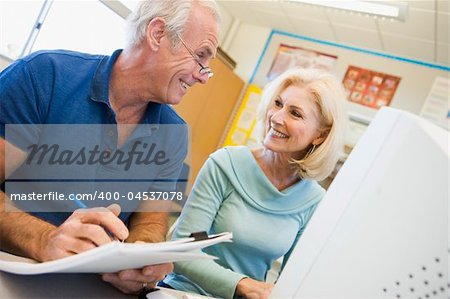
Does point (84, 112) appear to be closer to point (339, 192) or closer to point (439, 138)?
point (339, 192)

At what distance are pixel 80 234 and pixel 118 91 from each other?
0.57 meters

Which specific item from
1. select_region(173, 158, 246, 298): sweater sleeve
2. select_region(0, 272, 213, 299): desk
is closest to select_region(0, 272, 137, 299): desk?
select_region(0, 272, 213, 299): desk

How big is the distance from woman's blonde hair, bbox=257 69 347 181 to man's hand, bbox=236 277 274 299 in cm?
45

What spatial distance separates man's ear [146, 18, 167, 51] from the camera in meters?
1.14

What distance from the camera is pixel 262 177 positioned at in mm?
1242

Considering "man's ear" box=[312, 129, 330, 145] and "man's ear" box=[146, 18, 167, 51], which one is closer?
"man's ear" box=[146, 18, 167, 51]

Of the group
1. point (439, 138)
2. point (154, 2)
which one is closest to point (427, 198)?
point (439, 138)

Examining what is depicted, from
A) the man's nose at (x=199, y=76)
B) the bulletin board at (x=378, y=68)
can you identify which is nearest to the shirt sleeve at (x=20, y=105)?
the man's nose at (x=199, y=76)

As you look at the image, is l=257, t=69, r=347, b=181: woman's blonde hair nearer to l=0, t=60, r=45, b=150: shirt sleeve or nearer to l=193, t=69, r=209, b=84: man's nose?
l=193, t=69, r=209, b=84: man's nose

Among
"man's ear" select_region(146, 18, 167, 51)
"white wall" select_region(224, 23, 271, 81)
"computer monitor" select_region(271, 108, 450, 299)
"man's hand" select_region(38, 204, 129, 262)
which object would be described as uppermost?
"white wall" select_region(224, 23, 271, 81)

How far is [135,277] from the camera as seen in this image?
2.37 feet

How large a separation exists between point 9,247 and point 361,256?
62 cm

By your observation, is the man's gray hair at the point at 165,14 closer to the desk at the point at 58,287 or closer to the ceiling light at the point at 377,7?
the desk at the point at 58,287

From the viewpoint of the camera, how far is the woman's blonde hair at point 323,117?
4.30 feet
